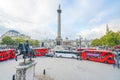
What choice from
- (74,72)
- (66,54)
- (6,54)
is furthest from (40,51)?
(74,72)

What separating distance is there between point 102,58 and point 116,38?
1129 cm

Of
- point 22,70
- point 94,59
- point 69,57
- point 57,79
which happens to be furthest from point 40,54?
point 22,70

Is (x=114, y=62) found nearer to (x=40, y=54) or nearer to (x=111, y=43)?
(x=111, y=43)

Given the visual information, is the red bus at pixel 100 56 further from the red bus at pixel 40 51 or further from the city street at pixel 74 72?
the red bus at pixel 40 51

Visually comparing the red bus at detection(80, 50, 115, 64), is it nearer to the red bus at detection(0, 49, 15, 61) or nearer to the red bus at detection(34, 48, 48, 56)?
the red bus at detection(34, 48, 48, 56)

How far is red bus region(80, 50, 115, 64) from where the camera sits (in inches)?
957

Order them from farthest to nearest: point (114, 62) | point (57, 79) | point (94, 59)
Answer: point (94, 59)
point (114, 62)
point (57, 79)

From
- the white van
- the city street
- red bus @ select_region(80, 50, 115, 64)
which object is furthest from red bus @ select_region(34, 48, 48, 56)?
the city street

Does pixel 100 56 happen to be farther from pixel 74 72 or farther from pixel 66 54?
pixel 66 54

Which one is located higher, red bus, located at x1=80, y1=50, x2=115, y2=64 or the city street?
red bus, located at x1=80, y1=50, x2=115, y2=64

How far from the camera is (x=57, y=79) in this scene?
13.2 meters

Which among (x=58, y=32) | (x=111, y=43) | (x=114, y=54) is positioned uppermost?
(x=58, y=32)

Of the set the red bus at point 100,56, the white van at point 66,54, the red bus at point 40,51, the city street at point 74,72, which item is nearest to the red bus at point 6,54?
the city street at point 74,72

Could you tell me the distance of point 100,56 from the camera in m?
26.1
